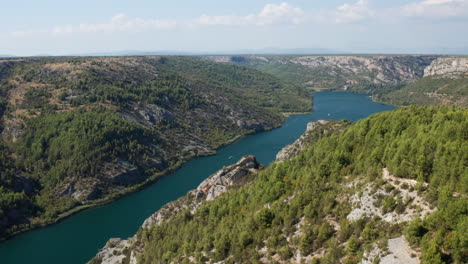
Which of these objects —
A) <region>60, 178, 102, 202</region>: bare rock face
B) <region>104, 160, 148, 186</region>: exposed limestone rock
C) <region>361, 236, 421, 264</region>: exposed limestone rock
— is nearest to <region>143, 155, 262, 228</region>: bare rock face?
<region>361, 236, 421, 264</region>: exposed limestone rock

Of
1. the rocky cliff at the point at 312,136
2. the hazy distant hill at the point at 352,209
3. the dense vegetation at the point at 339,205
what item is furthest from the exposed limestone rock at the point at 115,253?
the rocky cliff at the point at 312,136

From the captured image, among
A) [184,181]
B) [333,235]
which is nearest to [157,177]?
[184,181]

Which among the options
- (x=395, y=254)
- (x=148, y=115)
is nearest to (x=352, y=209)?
(x=395, y=254)

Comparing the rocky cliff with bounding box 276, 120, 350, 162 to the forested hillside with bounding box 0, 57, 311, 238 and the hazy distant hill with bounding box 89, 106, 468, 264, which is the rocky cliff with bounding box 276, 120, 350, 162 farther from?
the forested hillside with bounding box 0, 57, 311, 238

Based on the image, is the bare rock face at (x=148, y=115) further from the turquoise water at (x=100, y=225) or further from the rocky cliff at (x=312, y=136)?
the rocky cliff at (x=312, y=136)

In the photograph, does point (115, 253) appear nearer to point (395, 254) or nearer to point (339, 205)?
point (339, 205)

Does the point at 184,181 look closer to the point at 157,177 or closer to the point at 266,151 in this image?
the point at 157,177
